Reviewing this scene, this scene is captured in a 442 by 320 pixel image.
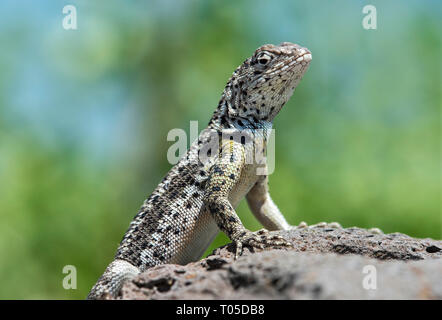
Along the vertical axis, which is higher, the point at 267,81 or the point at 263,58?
the point at 263,58

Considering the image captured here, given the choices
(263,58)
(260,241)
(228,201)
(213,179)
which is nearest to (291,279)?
(260,241)

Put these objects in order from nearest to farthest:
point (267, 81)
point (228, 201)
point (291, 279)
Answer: point (291, 279) → point (228, 201) → point (267, 81)

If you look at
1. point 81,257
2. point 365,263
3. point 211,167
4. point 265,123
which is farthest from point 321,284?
point 81,257

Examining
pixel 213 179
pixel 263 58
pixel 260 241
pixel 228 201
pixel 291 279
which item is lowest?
pixel 291 279

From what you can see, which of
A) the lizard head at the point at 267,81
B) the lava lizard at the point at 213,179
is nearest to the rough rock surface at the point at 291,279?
the lava lizard at the point at 213,179

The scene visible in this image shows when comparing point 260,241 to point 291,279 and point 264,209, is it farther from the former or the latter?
point 264,209

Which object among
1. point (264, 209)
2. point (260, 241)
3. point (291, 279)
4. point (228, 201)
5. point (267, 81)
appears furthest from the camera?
point (264, 209)
